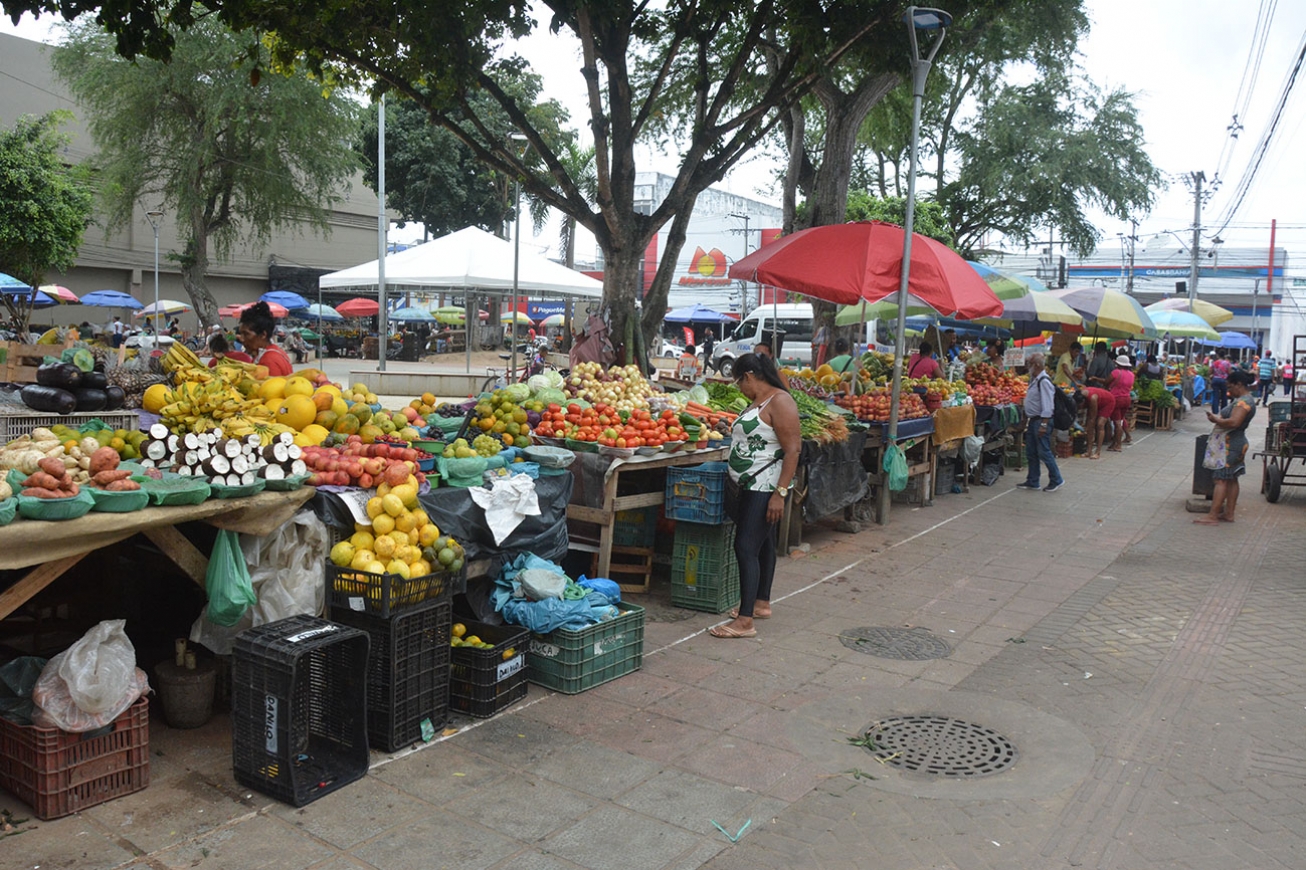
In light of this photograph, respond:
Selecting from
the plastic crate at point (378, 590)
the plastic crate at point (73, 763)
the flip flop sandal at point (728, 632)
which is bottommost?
the flip flop sandal at point (728, 632)

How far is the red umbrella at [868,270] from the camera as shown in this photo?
10.1 meters

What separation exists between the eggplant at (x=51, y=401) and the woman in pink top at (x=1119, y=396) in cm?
1713

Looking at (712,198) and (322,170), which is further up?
(712,198)

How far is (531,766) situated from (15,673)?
7.57 ft

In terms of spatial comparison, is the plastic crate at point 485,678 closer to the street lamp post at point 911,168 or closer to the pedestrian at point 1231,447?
the street lamp post at point 911,168

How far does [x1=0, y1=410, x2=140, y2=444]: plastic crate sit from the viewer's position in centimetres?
601

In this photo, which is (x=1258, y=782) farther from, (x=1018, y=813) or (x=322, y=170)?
(x=322, y=170)

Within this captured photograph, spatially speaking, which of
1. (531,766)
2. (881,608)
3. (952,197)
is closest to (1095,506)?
(881,608)

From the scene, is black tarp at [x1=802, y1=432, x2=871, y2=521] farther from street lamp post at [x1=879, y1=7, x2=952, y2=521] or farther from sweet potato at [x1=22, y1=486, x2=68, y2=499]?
sweet potato at [x1=22, y1=486, x2=68, y2=499]

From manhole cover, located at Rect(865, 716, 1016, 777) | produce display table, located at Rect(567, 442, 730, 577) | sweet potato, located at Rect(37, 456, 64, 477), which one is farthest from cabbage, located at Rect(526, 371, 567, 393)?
sweet potato, located at Rect(37, 456, 64, 477)

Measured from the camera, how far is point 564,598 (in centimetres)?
566

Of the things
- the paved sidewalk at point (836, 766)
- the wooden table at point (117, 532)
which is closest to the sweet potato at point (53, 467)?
the wooden table at point (117, 532)

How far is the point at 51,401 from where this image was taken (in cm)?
633

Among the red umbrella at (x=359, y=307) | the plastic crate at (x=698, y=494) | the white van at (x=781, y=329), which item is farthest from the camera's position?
the red umbrella at (x=359, y=307)
